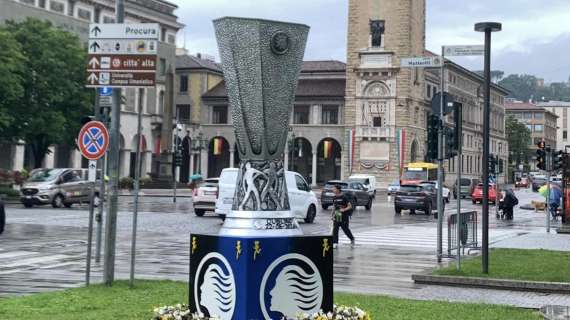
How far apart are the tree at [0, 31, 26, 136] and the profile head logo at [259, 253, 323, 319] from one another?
3653cm

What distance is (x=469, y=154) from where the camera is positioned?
116 metres

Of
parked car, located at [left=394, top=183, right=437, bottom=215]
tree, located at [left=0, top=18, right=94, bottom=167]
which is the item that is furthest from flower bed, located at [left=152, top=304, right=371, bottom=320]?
tree, located at [left=0, top=18, right=94, bottom=167]

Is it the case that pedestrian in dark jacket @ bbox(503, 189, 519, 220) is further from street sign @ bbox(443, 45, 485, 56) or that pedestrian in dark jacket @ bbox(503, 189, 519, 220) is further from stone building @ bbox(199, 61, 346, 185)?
stone building @ bbox(199, 61, 346, 185)

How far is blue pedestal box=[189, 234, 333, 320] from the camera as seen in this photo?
24.4 feet

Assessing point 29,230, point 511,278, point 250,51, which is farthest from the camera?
point 29,230

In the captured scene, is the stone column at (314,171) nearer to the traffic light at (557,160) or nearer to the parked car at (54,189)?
the parked car at (54,189)

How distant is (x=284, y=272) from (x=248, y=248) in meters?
0.44

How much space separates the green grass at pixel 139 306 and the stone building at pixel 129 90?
56.0 m

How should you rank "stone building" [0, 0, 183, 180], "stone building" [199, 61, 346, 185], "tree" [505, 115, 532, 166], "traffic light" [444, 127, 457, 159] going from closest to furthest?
"traffic light" [444, 127, 457, 159] < "stone building" [0, 0, 183, 180] < "stone building" [199, 61, 346, 185] < "tree" [505, 115, 532, 166]

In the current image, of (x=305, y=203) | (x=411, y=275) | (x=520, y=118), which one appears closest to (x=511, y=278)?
(x=411, y=275)

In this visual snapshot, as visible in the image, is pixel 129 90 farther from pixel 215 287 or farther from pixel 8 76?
pixel 215 287

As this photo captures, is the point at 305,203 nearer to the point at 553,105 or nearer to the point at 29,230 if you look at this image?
the point at 29,230

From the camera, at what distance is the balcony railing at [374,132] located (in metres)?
86.5

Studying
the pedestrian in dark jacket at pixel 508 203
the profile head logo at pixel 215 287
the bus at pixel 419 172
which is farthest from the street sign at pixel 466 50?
the bus at pixel 419 172
